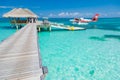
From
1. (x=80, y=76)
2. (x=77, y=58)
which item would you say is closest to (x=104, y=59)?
(x=77, y=58)

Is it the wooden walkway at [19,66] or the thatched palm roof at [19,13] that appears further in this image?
the thatched palm roof at [19,13]

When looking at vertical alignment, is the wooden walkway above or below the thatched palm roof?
below

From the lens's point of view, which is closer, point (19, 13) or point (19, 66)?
point (19, 66)

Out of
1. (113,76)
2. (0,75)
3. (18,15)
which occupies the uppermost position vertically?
(18,15)

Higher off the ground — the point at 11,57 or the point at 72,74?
the point at 11,57

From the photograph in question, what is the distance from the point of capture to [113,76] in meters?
7.43

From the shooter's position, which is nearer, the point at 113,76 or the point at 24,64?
the point at 24,64

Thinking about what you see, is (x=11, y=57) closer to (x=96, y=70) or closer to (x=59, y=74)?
(x=59, y=74)

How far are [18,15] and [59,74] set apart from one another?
Answer: 19.2m

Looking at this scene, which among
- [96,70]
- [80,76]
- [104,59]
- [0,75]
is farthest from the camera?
[104,59]

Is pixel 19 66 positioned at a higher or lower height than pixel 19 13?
lower

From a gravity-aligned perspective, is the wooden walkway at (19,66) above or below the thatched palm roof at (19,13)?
below

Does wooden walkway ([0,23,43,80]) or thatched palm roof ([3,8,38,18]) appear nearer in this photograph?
wooden walkway ([0,23,43,80])

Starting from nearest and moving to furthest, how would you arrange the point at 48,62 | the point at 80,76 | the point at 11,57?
the point at 11,57 → the point at 80,76 → the point at 48,62
